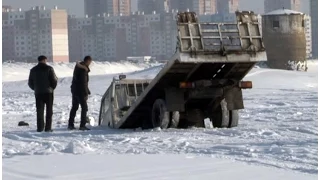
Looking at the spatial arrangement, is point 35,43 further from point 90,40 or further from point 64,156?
point 64,156

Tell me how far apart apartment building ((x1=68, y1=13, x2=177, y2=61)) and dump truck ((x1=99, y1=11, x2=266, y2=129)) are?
163703 mm

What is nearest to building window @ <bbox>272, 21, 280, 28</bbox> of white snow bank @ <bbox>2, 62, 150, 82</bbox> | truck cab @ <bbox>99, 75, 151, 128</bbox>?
white snow bank @ <bbox>2, 62, 150, 82</bbox>

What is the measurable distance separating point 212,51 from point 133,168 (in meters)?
5.83

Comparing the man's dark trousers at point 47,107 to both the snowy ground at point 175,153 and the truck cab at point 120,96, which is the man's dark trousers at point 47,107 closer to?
the snowy ground at point 175,153

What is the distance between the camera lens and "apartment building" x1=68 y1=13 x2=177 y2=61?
598ft

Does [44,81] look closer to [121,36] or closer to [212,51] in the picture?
[212,51]

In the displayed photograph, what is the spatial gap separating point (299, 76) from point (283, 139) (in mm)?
34880

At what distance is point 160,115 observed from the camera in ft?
50.3

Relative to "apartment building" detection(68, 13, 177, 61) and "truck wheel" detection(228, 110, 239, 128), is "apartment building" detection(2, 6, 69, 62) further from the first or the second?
"truck wheel" detection(228, 110, 239, 128)

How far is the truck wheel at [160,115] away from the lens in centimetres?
1515

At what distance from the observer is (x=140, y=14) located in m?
188

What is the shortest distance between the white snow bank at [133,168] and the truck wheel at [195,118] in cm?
593

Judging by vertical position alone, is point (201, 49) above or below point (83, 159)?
above

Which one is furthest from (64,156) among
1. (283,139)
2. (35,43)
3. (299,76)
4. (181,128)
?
(35,43)
